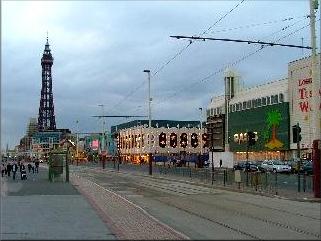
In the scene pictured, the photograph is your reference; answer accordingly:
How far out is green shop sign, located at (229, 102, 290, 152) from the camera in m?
98.9

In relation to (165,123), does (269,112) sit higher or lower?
lower

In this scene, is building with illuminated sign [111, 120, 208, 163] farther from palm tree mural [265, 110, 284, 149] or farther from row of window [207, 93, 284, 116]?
palm tree mural [265, 110, 284, 149]

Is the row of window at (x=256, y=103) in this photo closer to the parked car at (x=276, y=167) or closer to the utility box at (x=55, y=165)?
the parked car at (x=276, y=167)

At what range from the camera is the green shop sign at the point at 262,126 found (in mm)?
98938

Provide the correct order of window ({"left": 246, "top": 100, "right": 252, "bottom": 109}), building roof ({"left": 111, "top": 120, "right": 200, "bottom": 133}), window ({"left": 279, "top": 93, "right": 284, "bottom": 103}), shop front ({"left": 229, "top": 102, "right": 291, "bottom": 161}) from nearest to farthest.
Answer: shop front ({"left": 229, "top": 102, "right": 291, "bottom": 161}), window ({"left": 279, "top": 93, "right": 284, "bottom": 103}), window ({"left": 246, "top": 100, "right": 252, "bottom": 109}), building roof ({"left": 111, "top": 120, "right": 200, "bottom": 133})

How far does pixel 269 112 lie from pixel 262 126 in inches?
177

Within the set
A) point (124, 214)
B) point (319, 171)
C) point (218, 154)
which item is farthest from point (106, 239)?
point (218, 154)

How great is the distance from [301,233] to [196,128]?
148 m

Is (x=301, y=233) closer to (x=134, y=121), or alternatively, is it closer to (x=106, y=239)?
(x=106, y=239)

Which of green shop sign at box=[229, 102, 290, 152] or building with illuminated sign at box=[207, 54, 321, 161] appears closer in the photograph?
building with illuminated sign at box=[207, 54, 321, 161]

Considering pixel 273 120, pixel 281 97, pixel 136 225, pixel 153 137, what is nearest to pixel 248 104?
pixel 273 120

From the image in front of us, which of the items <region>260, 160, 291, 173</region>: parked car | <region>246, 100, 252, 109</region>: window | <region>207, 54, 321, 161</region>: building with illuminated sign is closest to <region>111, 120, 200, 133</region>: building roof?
<region>207, 54, 321, 161</region>: building with illuminated sign

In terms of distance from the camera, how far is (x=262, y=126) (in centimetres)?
10850

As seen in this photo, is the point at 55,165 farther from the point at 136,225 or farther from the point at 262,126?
the point at 262,126
